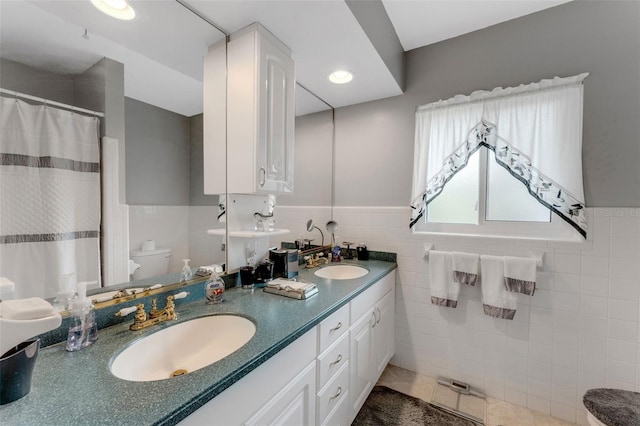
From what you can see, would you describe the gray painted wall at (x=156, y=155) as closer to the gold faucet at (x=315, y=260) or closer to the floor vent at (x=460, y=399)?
the gold faucet at (x=315, y=260)

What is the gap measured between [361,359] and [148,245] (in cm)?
126

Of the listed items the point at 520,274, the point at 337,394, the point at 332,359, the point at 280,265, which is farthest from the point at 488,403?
the point at 280,265

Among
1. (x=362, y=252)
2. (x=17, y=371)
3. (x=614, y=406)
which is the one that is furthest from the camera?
(x=362, y=252)

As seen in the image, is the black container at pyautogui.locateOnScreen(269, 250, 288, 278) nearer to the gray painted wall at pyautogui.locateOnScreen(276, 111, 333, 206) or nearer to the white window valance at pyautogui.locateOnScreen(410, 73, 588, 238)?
the gray painted wall at pyautogui.locateOnScreen(276, 111, 333, 206)

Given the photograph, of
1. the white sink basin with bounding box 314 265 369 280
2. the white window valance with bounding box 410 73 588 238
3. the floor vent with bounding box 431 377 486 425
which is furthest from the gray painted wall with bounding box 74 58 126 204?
the floor vent with bounding box 431 377 486 425

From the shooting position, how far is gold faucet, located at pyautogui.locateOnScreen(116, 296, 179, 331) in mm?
921

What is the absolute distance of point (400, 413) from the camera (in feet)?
5.33

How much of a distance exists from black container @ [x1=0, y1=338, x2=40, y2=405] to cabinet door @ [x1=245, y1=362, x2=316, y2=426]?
53 centimetres

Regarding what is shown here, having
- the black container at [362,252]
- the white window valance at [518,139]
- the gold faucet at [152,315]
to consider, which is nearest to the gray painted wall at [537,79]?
the white window valance at [518,139]

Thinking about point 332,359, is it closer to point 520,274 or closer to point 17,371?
point 17,371

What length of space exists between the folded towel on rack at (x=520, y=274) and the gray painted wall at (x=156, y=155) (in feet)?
6.18

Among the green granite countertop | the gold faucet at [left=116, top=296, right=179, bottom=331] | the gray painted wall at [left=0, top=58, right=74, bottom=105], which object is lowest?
the green granite countertop

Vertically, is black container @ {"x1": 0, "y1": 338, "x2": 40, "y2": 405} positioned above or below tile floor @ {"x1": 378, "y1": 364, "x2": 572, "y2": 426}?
above

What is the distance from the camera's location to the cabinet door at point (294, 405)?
2.70ft
